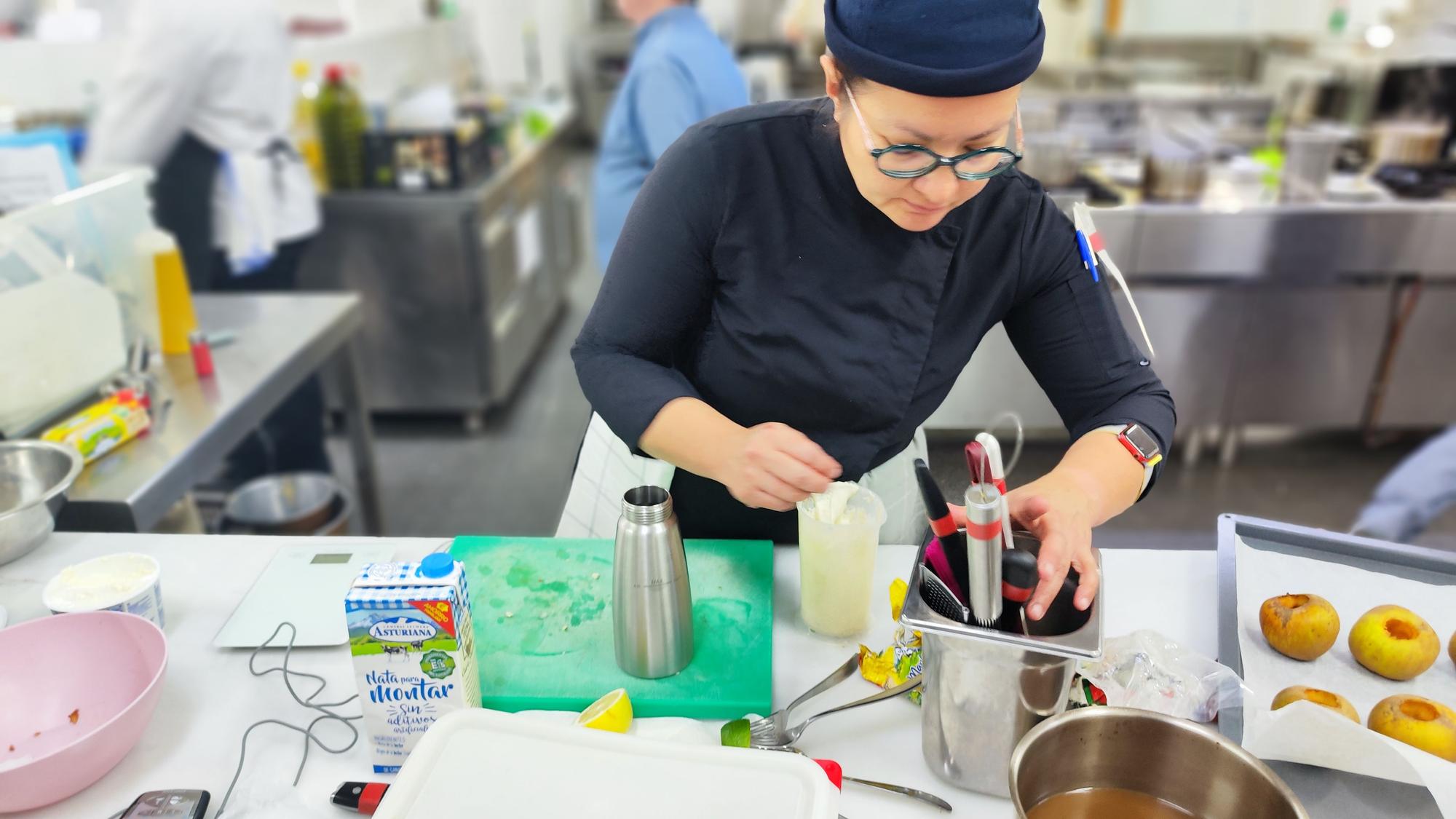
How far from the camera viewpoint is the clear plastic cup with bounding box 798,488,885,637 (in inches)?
42.1

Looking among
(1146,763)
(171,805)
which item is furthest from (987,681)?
(171,805)

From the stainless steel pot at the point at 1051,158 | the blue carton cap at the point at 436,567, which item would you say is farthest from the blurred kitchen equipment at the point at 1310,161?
the blue carton cap at the point at 436,567

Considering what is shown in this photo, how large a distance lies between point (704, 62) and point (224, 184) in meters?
1.55

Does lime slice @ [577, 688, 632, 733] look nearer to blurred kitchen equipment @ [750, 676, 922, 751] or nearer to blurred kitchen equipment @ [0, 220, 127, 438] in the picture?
blurred kitchen equipment @ [750, 676, 922, 751]

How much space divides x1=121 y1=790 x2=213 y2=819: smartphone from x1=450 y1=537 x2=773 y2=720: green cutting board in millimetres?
270

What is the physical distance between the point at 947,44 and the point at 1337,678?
793 mm

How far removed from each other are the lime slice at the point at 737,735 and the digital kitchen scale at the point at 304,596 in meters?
0.47

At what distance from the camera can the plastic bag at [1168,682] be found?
0.97 metres

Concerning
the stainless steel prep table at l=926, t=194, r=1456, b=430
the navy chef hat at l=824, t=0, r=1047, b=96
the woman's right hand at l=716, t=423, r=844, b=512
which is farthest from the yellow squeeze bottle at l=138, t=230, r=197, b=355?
the stainless steel prep table at l=926, t=194, r=1456, b=430

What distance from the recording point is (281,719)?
1.01 m

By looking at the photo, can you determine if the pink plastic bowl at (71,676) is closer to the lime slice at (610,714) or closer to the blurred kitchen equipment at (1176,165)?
the lime slice at (610,714)

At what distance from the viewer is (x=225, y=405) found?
1.80 m

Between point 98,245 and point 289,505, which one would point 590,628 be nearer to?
point 98,245

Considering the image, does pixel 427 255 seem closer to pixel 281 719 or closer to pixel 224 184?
pixel 224 184
